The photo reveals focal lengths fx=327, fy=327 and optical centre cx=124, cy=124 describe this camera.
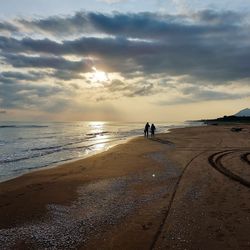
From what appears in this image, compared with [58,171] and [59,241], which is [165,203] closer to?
[59,241]

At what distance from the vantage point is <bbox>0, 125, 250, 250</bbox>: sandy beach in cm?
834

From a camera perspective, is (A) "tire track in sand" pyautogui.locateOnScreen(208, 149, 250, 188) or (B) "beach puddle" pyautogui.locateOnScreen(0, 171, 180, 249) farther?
(A) "tire track in sand" pyautogui.locateOnScreen(208, 149, 250, 188)

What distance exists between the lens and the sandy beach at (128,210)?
27.4 ft

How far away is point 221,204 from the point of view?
1113cm

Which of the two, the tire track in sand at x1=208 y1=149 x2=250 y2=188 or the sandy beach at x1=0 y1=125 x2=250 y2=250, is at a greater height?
the tire track in sand at x1=208 y1=149 x2=250 y2=188

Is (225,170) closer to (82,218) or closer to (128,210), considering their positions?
(128,210)

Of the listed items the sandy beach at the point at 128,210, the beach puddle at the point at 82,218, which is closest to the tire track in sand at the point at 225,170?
the sandy beach at the point at 128,210

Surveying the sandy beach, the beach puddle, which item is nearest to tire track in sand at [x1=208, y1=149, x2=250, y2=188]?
the sandy beach

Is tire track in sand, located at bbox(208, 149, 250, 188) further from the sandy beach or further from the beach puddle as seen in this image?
the beach puddle

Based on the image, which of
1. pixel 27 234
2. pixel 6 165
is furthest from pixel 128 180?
pixel 6 165

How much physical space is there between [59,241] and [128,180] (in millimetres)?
7883

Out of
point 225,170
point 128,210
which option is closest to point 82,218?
point 128,210

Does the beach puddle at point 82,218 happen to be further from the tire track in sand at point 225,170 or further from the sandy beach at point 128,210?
the tire track in sand at point 225,170

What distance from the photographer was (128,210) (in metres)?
10.9
